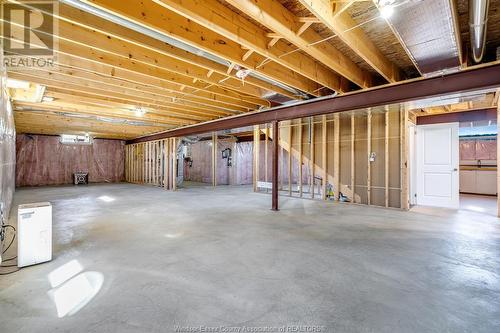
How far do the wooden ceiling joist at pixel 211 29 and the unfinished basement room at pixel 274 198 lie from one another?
0.05 feet


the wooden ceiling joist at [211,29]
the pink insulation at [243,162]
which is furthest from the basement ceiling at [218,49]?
the pink insulation at [243,162]

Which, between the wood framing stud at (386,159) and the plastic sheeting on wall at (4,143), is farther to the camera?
the wood framing stud at (386,159)

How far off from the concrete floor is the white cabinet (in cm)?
444

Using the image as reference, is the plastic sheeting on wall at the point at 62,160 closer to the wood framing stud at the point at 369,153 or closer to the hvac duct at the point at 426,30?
the wood framing stud at the point at 369,153

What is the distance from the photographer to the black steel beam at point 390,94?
2756mm

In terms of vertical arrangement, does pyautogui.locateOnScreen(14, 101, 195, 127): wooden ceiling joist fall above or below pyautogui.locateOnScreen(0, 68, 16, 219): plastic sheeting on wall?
above

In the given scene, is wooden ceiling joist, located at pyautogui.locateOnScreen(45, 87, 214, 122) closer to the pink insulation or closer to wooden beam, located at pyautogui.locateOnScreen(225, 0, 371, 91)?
wooden beam, located at pyautogui.locateOnScreen(225, 0, 371, 91)

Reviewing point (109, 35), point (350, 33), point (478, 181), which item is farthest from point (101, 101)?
point (478, 181)

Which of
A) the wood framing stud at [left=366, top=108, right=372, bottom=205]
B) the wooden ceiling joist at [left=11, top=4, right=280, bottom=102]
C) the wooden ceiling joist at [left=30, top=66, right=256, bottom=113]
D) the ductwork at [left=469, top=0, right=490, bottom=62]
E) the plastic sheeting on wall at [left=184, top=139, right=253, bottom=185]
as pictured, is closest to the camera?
the ductwork at [left=469, top=0, right=490, bottom=62]

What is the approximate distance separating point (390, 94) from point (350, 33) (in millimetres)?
1641

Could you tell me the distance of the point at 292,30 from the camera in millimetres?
2191

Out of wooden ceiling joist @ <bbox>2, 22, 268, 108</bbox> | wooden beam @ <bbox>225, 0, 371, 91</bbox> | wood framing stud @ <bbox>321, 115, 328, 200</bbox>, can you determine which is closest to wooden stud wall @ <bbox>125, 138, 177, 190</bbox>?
wood framing stud @ <bbox>321, 115, 328, 200</bbox>

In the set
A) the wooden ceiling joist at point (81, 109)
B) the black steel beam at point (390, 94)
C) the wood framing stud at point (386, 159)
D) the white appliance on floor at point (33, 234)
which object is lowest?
the white appliance on floor at point (33, 234)

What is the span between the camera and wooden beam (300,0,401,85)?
1.88m
